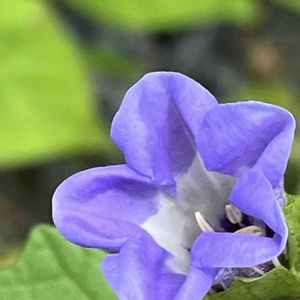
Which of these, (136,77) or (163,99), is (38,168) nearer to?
(136,77)

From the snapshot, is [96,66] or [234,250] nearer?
[234,250]

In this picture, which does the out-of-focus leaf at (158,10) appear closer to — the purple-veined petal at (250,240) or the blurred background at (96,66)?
the blurred background at (96,66)

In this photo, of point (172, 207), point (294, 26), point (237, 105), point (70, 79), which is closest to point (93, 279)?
point (172, 207)

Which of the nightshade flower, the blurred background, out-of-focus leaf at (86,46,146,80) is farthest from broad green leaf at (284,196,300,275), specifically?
out-of-focus leaf at (86,46,146,80)

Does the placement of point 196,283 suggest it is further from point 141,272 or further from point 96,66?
point 96,66

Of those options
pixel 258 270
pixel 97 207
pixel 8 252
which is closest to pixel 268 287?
pixel 258 270
